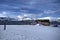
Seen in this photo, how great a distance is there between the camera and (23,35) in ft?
5.02

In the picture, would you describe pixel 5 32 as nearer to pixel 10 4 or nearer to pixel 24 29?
pixel 24 29

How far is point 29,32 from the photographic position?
1.54m

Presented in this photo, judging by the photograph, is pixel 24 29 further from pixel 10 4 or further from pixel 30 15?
pixel 10 4

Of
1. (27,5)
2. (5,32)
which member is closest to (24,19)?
(27,5)

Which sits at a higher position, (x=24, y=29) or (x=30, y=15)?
(x=30, y=15)

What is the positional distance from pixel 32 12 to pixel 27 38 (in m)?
0.38

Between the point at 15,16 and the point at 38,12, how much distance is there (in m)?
0.34

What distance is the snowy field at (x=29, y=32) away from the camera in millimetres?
1474

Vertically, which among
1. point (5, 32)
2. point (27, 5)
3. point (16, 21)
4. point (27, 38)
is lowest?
point (27, 38)

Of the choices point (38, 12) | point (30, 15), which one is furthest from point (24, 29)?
point (38, 12)

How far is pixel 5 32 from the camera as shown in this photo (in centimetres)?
146

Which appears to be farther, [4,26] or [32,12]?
[32,12]

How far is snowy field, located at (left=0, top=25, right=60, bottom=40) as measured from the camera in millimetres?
1474

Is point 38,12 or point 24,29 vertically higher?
point 38,12
